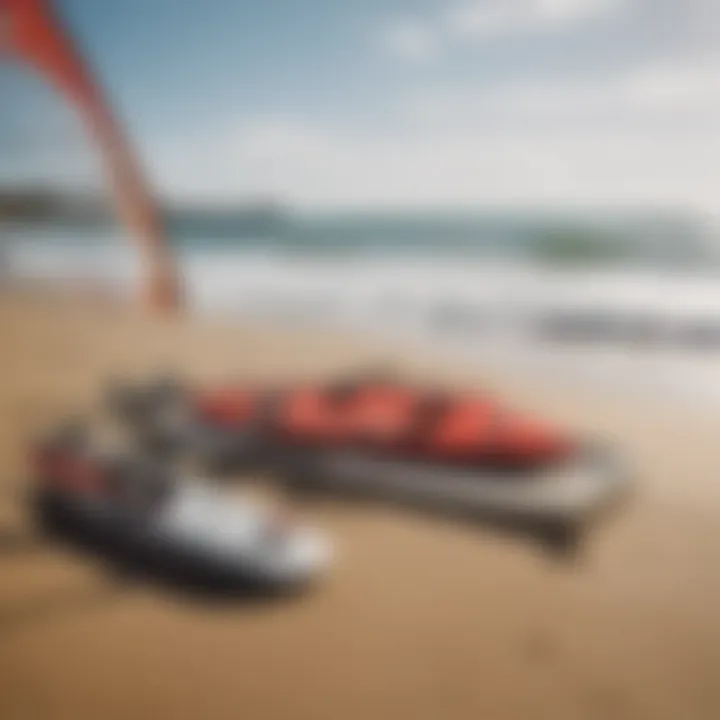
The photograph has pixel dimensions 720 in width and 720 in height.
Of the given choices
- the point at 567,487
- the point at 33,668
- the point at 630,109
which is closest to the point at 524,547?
the point at 567,487

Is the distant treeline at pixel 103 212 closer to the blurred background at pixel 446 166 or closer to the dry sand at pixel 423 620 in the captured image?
the blurred background at pixel 446 166

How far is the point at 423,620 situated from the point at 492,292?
1.09 feet

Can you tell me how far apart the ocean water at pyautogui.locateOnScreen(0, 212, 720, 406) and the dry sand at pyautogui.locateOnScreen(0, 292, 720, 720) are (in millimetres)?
29

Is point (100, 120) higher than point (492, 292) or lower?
higher

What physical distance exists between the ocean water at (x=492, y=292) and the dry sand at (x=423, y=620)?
0.03 meters

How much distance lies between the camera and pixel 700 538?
0.99 m

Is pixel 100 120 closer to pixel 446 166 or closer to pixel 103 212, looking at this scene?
pixel 103 212

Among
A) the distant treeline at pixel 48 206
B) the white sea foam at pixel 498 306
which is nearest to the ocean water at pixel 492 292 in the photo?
the white sea foam at pixel 498 306

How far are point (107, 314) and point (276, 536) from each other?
34 cm

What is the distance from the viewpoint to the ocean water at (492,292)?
3.30ft

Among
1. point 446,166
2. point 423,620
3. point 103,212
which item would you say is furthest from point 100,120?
point 423,620

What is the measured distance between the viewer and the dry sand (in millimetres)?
968

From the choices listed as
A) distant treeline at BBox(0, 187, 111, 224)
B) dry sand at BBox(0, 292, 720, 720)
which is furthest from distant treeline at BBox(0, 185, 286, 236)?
dry sand at BBox(0, 292, 720, 720)

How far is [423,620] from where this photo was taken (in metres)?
1.01
